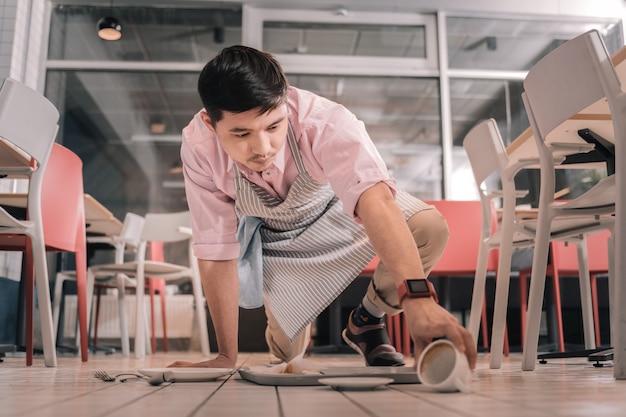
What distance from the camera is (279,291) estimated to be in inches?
68.2

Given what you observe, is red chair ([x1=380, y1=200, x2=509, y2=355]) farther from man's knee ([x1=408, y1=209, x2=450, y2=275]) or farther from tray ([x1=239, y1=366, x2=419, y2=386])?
tray ([x1=239, y1=366, x2=419, y2=386])

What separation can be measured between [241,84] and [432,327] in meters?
0.59

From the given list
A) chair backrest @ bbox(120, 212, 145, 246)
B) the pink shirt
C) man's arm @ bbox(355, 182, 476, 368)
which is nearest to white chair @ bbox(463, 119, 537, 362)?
the pink shirt

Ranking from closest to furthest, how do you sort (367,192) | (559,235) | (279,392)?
(279,392) → (367,192) → (559,235)

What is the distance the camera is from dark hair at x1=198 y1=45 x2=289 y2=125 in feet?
3.90

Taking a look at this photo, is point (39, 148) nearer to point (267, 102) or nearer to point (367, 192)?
point (267, 102)

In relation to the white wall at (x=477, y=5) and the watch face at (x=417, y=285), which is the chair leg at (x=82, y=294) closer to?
the watch face at (x=417, y=285)

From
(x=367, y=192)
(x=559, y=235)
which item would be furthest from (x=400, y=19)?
(x=367, y=192)

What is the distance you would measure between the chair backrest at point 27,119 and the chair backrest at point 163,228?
5.18 feet

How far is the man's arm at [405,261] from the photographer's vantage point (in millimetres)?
898

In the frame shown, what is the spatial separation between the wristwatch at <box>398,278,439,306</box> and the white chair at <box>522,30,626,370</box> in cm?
62

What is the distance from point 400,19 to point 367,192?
15.6 ft

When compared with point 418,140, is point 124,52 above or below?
above

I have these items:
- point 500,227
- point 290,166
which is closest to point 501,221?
point 500,227
